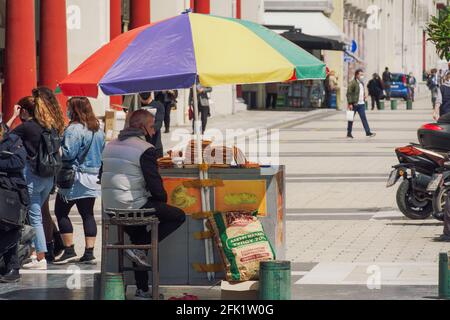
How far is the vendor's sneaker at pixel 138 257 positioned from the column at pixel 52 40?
18.7 m

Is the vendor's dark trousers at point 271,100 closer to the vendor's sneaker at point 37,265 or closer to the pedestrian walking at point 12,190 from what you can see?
the vendor's sneaker at point 37,265

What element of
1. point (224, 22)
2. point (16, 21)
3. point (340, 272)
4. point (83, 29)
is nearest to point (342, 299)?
point (340, 272)

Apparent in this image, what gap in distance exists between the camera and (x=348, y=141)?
113 feet

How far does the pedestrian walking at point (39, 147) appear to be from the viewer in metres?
13.3

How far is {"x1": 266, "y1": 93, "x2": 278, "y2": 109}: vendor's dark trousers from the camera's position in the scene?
57250 millimetres

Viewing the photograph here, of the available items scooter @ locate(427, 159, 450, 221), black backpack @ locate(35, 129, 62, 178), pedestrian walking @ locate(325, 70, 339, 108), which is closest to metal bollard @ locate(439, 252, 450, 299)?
black backpack @ locate(35, 129, 62, 178)

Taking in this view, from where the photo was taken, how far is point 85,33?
33469mm

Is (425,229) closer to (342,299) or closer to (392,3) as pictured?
(342,299)

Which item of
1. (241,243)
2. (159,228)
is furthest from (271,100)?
(241,243)

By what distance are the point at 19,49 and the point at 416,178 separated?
13.1m

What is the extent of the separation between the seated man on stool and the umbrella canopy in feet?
1.75

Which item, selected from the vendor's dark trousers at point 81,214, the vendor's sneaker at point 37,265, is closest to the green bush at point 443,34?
the vendor's dark trousers at point 81,214

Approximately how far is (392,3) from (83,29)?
66.0m

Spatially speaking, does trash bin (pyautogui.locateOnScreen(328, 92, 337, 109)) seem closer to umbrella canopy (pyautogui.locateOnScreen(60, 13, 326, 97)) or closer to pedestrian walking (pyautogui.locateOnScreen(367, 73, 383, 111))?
pedestrian walking (pyautogui.locateOnScreen(367, 73, 383, 111))
